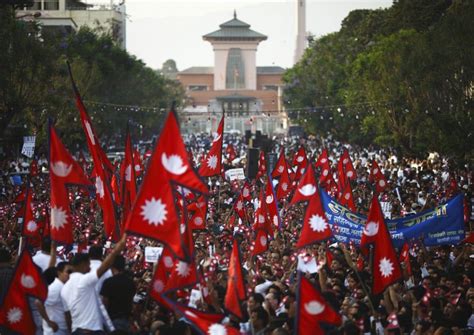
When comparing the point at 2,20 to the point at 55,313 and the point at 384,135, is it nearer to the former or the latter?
the point at 384,135

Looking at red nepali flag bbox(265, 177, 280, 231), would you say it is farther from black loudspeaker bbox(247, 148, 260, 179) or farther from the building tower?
the building tower

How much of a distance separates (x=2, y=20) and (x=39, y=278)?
33996 millimetres

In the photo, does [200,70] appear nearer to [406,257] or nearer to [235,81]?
[235,81]

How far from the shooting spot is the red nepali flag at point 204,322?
9.83m

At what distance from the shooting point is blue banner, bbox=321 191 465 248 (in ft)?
52.6

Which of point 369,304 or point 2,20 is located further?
point 2,20

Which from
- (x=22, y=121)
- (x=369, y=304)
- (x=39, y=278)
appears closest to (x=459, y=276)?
(x=369, y=304)

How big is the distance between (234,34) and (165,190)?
166084 mm

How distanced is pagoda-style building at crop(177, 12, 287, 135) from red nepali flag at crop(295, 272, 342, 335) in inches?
5891

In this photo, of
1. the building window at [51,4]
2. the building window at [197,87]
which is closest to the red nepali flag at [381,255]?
the building window at [51,4]

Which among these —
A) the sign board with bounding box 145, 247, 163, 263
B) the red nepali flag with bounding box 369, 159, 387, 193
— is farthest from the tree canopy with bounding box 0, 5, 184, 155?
the sign board with bounding box 145, 247, 163, 263

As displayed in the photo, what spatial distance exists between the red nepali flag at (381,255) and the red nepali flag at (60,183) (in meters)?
3.10

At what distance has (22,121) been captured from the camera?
5128 centimetres

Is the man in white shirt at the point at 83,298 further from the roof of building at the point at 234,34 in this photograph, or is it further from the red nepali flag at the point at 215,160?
the roof of building at the point at 234,34
